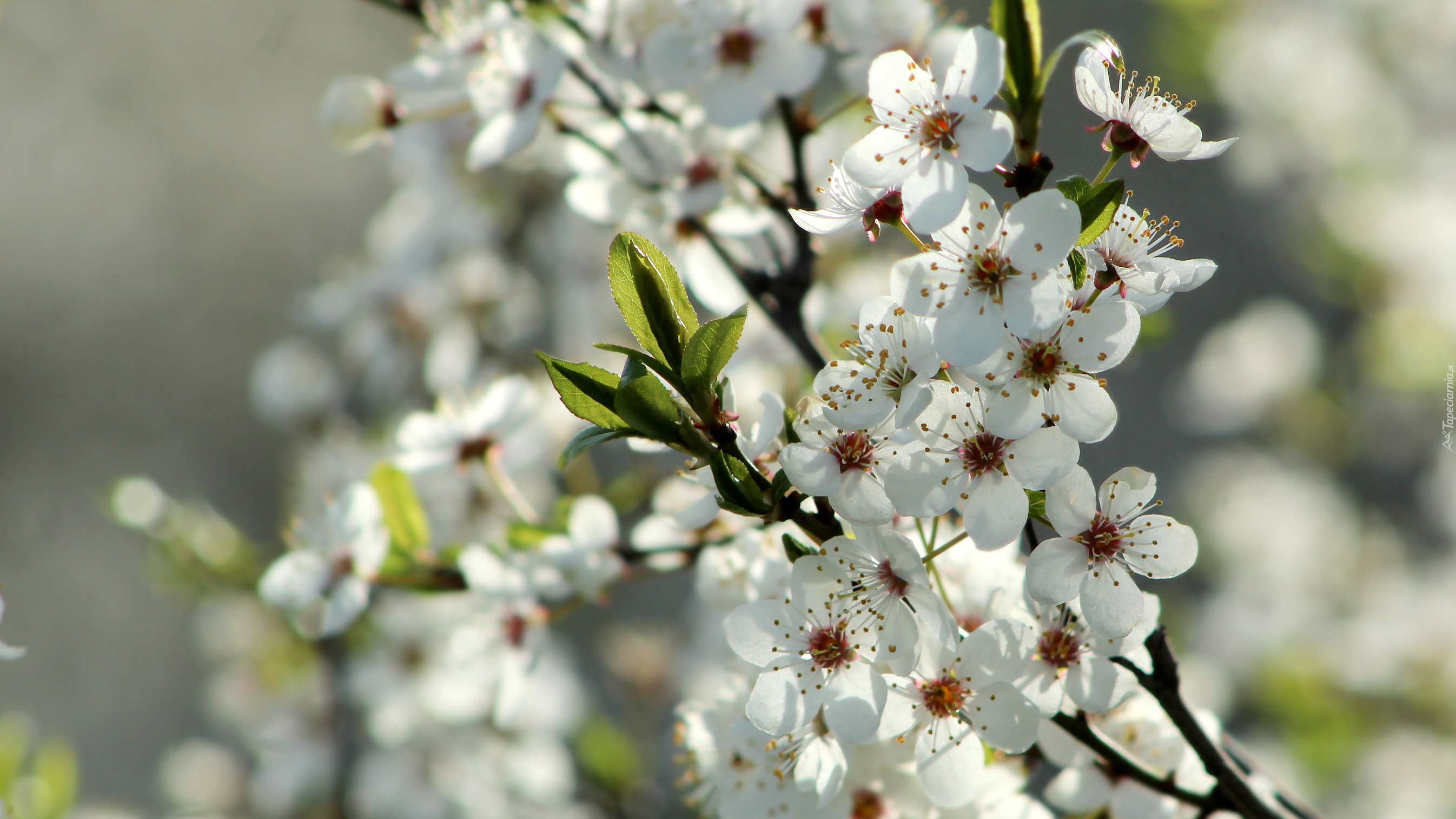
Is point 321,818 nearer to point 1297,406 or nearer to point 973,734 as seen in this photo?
point 973,734

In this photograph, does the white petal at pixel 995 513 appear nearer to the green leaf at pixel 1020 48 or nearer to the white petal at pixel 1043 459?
the white petal at pixel 1043 459

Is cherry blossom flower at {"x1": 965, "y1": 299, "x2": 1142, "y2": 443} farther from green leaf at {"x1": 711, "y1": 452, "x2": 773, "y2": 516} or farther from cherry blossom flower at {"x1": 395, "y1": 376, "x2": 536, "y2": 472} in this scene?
cherry blossom flower at {"x1": 395, "y1": 376, "x2": 536, "y2": 472}

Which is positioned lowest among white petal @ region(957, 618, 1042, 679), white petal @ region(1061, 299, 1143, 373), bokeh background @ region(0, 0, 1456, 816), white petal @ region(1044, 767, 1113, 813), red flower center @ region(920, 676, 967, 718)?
bokeh background @ region(0, 0, 1456, 816)

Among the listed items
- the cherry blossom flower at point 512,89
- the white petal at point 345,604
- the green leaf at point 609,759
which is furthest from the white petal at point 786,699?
the green leaf at point 609,759

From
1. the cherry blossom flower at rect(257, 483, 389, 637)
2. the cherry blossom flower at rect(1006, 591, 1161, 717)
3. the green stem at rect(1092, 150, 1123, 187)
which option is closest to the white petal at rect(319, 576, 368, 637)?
the cherry blossom flower at rect(257, 483, 389, 637)

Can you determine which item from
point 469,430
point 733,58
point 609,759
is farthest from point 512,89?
point 609,759

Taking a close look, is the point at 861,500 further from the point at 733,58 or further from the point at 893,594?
the point at 733,58
